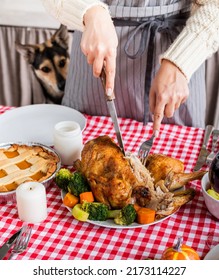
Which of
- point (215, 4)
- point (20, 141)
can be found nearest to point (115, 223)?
point (20, 141)

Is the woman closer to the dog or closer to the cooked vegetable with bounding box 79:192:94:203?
the cooked vegetable with bounding box 79:192:94:203

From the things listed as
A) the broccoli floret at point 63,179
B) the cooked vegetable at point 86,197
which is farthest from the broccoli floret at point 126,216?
the broccoli floret at point 63,179

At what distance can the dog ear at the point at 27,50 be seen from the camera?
2.99 meters

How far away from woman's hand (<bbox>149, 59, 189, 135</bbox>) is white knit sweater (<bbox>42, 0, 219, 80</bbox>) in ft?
0.12

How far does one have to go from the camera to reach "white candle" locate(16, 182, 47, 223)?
1.42 meters

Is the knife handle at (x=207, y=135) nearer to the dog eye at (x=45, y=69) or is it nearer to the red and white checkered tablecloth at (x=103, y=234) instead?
the red and white checkered tablecloth at (x=103, y=234)

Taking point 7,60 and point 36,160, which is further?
point 7,60

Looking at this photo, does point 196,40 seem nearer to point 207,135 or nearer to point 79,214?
point 207,135

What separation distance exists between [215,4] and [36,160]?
815 mm

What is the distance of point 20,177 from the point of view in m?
1.57

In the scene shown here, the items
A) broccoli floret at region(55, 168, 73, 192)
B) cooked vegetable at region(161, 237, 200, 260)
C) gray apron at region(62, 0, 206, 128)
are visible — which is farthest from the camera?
gray apron at region(62, 0, 206, 128)

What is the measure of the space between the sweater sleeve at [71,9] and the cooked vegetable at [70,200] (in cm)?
56

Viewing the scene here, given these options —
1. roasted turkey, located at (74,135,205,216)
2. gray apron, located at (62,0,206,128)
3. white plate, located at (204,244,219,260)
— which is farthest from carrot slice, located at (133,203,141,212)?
gray apron, located at (62,0,206,128)
